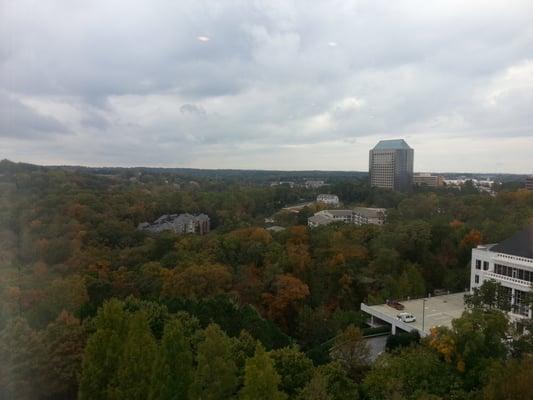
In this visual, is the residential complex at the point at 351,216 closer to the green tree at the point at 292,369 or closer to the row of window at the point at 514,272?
the row of window at the point at 514,272

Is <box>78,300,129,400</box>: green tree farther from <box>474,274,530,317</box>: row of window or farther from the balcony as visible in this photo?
the balcony

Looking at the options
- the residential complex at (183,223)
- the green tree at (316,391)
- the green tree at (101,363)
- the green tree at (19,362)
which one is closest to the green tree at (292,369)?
the green tree at (316,391)

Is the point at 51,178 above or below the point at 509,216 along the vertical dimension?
above

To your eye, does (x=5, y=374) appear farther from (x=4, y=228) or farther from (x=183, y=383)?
(x=4, y=228)

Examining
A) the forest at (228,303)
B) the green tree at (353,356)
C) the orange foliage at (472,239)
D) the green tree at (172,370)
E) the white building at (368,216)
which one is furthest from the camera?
the white building at (368,216)

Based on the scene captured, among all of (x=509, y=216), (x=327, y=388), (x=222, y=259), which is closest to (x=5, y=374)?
(x=327, y=388)
